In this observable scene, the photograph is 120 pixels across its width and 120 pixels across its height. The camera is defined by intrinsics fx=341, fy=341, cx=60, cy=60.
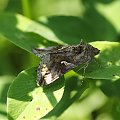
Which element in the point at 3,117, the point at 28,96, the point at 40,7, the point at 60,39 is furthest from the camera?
the point at 40,7

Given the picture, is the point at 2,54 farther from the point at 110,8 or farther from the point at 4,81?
the point at 110,8

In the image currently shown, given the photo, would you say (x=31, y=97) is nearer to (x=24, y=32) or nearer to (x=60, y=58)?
(x=60, y=58)

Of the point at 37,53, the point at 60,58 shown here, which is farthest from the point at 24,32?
the point at 60,58

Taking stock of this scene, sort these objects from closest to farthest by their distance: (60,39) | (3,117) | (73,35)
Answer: (3,117)
(60,39)
(73,35)

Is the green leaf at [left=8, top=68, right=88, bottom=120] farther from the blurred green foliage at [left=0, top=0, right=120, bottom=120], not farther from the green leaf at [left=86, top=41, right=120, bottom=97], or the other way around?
the blurred green foliage at [left=0, top=0, right=120, bottom=120]

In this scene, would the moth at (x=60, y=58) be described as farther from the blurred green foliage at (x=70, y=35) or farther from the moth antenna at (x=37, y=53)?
the blurred green foliage at (x=70, y=35)

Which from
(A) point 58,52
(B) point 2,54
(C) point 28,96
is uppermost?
(A) point 58,52

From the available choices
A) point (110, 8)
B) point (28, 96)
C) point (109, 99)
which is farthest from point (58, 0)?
point (28, 96)
